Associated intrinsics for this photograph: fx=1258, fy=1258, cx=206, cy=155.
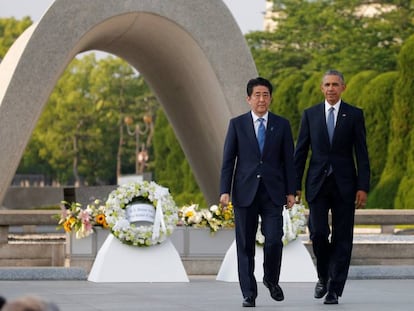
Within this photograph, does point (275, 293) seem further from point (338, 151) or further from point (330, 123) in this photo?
point (330, 123)

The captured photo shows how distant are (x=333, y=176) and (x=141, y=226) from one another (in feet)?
13.4

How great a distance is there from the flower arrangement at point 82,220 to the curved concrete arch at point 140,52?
209cm

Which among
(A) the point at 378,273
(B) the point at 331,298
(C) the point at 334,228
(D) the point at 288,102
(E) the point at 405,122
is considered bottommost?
(A) the point at 378,273

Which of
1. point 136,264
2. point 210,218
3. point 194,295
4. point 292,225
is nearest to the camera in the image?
point 194,295

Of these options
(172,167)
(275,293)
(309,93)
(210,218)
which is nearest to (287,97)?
(309,93)

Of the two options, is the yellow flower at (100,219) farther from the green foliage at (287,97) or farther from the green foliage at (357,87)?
the green foliage at (357,87)

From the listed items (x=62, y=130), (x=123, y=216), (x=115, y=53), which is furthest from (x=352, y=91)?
(x=62, y=130)

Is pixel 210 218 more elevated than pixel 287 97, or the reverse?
pixel 287 97

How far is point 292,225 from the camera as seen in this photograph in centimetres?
1475

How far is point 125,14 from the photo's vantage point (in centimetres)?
1758

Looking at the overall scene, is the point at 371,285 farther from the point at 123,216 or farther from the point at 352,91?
the point at 352,91

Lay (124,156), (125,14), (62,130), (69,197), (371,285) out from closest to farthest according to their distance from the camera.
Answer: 1. (371,285)
2. (125,14)
3. (69,197)
4. (62,130)
5. (124,156)

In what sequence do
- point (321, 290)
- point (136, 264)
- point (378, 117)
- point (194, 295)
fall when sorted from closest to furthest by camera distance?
point (321, 290) → point (194, 295) → point (136, 264) → point (378, 117)

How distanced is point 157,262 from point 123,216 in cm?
68
